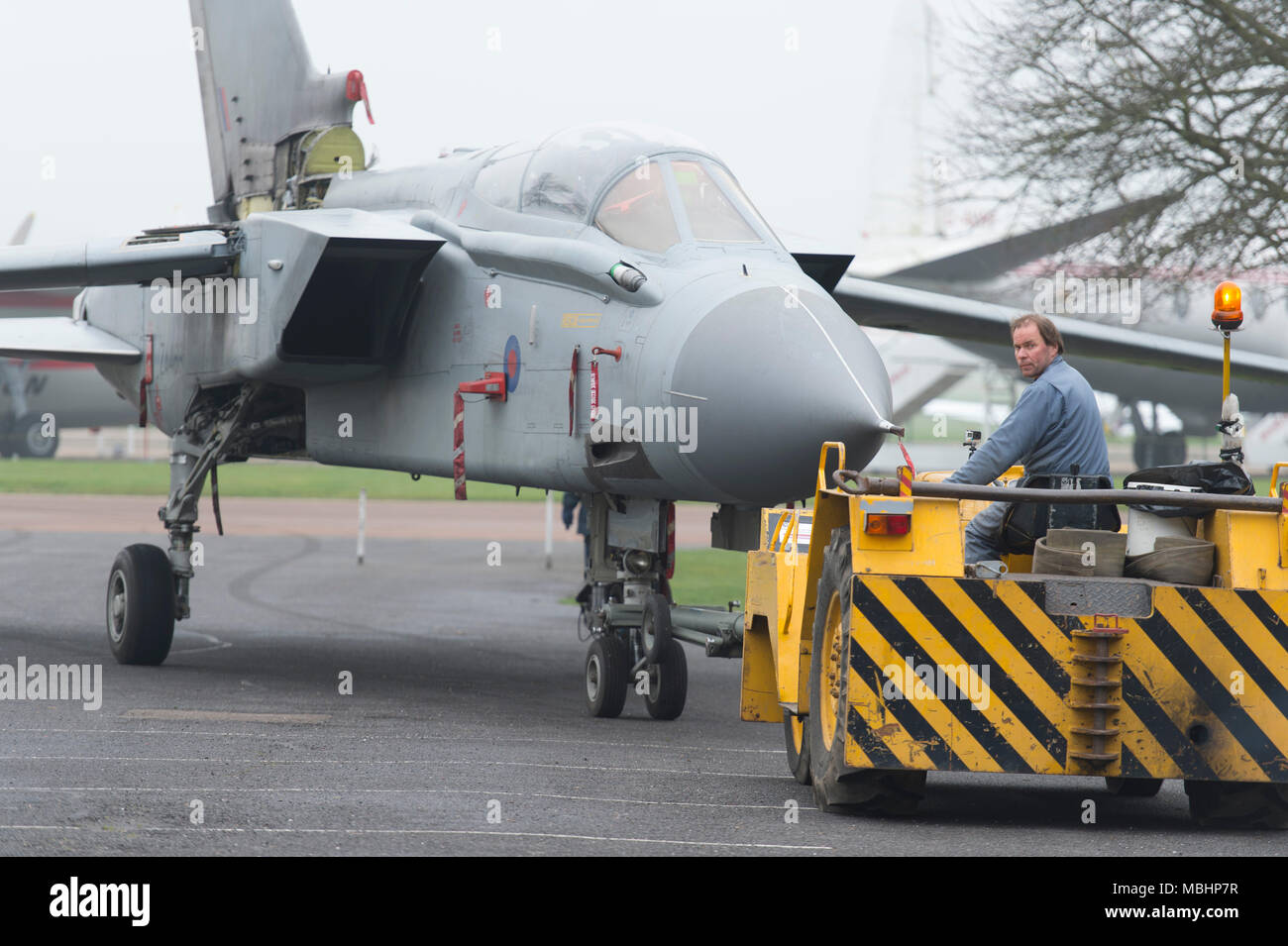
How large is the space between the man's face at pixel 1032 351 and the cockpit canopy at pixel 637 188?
2669 mm

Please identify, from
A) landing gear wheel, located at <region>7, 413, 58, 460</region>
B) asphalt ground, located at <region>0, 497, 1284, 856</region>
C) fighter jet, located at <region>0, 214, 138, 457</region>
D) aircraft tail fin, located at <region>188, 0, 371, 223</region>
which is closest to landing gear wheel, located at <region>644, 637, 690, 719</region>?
asphalt ground, located at <region>0, 497, 1284, 856</region>

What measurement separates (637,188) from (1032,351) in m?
3.34

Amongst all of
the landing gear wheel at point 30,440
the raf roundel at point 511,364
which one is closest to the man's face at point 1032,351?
the raf roundel at point 511,364

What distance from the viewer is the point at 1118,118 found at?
16000 millimetres

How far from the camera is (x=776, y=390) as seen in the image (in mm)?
8492

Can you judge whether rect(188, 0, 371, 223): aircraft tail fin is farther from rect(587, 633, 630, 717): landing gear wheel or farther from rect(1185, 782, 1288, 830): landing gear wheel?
rect(1185, 782, 1288, 830): landing gear wheel

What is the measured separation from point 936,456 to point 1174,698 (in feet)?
185

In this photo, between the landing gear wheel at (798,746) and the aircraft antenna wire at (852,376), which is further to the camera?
the aircraft antenna wire at (852,376)

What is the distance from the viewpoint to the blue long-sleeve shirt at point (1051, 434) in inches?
275

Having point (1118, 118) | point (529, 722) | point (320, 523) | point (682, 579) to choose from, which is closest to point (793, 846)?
point (529, 722)

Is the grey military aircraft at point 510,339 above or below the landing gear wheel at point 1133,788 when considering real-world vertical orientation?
above

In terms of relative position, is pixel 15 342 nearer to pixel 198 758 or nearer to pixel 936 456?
pixel 198 758

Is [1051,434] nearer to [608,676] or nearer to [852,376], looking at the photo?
[852,376]

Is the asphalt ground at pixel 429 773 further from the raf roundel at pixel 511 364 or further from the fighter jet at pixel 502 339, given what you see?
the raf roundel at pixel 511 364
